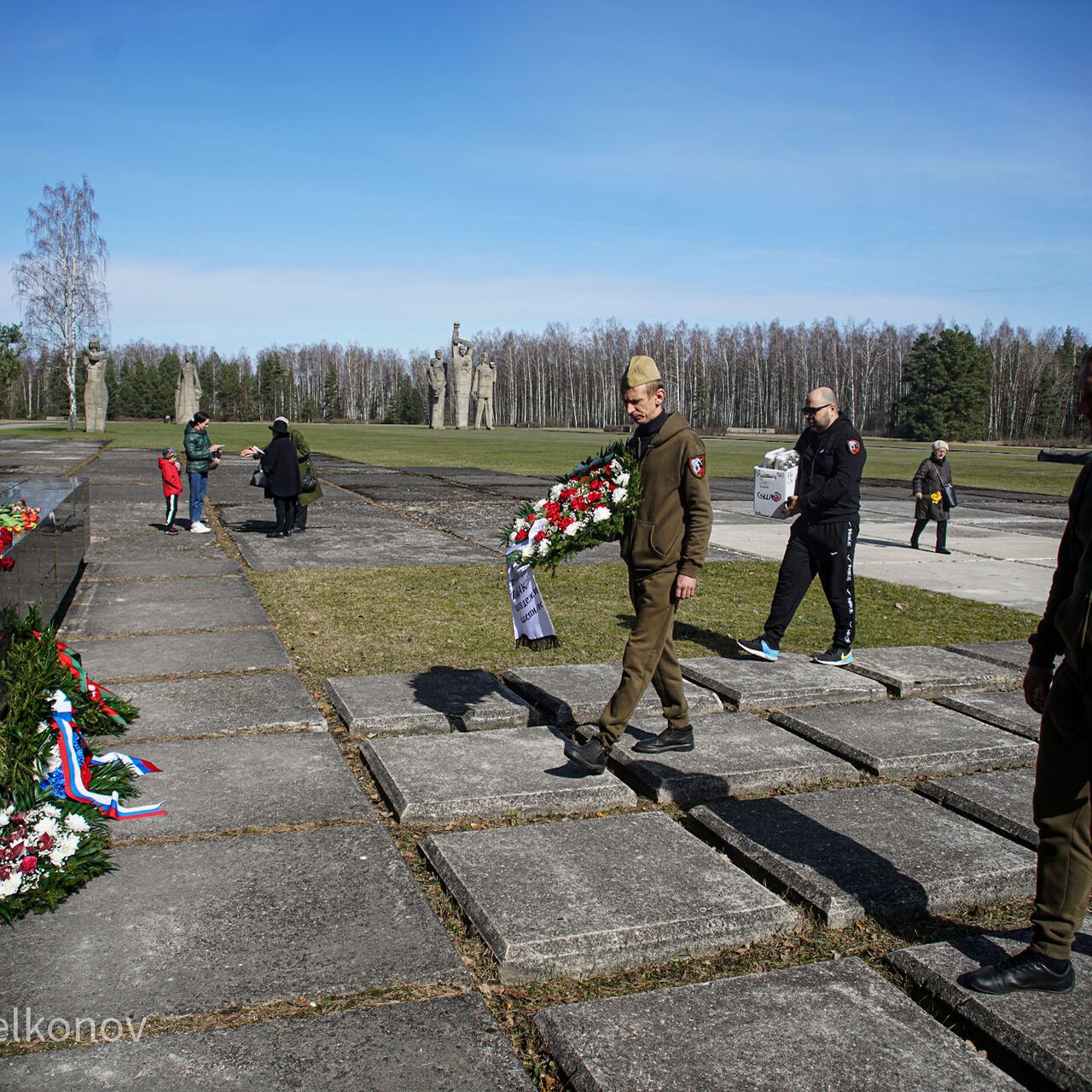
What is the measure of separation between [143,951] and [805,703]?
4307mm

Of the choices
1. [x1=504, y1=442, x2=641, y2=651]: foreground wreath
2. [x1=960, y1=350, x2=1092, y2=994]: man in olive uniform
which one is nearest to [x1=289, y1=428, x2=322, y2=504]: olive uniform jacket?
[x1=504, y1=442, x2=641, y2=651]: foreground wreath

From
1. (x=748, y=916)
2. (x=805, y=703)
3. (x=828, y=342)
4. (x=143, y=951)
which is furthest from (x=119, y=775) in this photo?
(x=828, y=342)

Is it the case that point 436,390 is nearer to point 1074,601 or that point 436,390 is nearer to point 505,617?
point 505,617

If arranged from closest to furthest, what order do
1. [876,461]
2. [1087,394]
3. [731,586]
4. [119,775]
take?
[1087,394], [119,775], [731,586], [876,461]

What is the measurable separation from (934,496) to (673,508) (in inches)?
416

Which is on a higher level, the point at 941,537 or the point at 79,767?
the point at 941,537

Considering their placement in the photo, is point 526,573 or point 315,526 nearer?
point 526,573

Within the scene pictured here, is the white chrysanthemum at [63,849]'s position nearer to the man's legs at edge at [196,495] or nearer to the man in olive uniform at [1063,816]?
the man in olive uniform at [1063,816]

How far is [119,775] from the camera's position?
184 inches

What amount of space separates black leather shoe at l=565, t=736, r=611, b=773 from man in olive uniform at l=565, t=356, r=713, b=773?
16 mm

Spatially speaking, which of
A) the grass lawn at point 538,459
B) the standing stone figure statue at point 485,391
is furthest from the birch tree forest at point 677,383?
the grass lawn at point 538,459

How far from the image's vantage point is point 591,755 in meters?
4.94

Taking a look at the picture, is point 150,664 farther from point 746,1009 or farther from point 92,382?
point 92,382

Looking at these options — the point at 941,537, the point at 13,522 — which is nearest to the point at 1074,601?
the point at 13,522
